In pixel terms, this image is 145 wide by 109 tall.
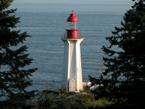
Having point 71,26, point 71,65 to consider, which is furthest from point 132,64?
point 71,65

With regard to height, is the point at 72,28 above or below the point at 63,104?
above

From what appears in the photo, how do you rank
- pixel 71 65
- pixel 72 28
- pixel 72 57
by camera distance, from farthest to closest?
pixel 71 65 → pixel 72 57 → pixel 72 28

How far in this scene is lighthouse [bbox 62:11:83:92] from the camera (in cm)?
2616

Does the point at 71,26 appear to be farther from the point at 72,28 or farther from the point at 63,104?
the point at 63,104

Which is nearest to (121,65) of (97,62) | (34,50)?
(97,62)

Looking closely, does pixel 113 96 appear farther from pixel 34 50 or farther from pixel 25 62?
pixel 34 50

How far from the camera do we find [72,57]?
1048 inches

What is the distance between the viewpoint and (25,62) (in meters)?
12.2

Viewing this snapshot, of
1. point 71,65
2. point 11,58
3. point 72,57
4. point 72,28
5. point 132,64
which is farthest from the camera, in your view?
point 71,65

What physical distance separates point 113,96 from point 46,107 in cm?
616

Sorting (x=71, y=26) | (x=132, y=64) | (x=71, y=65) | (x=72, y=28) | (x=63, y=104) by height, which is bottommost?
(x=63, y=104)

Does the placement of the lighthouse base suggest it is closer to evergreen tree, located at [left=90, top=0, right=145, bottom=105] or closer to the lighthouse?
the lighthouse

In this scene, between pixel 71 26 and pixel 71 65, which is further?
pixel 71 65

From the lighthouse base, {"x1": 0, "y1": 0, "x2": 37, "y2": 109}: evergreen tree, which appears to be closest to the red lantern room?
the lighthouse base
